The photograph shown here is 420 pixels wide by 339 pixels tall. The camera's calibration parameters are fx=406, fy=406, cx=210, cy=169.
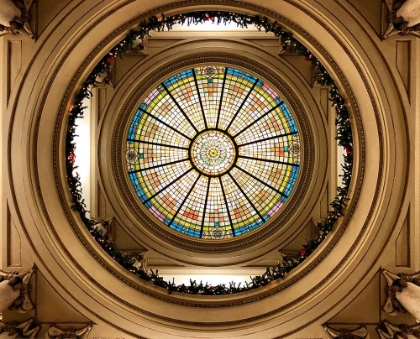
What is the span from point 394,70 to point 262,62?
555 centimetres

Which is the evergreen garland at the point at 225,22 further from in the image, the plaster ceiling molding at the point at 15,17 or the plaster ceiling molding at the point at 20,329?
the plaster ceiling molding at the point at 20,329

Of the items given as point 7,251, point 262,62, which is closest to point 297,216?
point 262,62

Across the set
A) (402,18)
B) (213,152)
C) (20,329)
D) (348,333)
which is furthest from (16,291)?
(402,18)

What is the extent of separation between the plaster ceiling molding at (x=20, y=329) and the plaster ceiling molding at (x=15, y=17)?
19.3 ft

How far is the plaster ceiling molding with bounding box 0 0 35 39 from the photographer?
707 centimetres

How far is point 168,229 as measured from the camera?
13789 mm

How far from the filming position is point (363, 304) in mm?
8867

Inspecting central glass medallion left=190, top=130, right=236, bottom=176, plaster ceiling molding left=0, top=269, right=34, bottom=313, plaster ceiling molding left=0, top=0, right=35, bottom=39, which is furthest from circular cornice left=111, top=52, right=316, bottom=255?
plaster ceiling molding left=0, top=0, right=35, bottom=39

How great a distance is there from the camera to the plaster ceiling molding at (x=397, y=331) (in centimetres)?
834

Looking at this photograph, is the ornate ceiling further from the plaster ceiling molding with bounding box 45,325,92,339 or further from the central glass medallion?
the central glass medallion

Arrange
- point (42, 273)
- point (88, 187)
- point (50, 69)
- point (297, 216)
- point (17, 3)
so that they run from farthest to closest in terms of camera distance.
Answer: point (297, 216) < point (88, 187) < point (42, 273) < point (50, 69) < point (17, 3)

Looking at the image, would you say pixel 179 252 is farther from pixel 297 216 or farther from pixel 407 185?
pixel 407 185

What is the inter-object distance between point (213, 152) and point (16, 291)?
27.7ft

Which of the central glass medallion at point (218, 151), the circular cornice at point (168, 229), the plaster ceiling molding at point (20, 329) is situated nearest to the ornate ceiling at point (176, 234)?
the circular cornice at point (168, 229)
